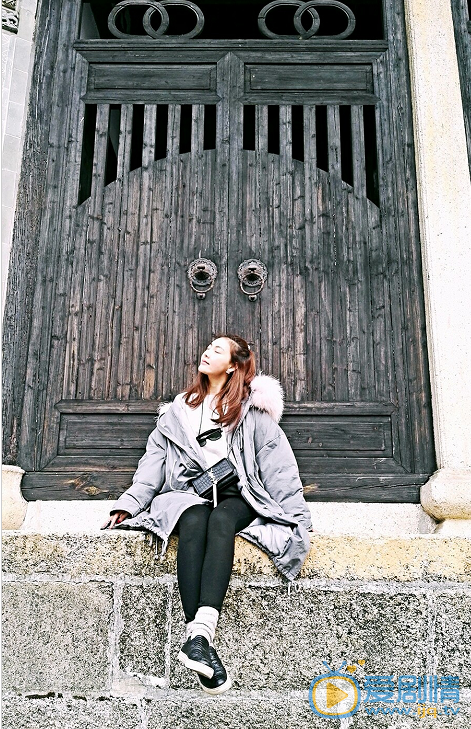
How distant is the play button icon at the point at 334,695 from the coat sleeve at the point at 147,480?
1.16 m

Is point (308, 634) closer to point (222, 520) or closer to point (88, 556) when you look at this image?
point (222, 520)

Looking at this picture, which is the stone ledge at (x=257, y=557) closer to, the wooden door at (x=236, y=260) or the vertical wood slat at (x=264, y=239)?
the wooden door at (x=236, y=260)

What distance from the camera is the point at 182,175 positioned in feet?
17.3

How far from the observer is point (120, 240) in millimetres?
5145

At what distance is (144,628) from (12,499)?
143 centimetres

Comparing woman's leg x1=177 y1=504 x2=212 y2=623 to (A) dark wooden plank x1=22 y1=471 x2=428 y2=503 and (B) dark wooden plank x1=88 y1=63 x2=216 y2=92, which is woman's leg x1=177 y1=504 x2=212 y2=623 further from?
(B) dark wooden plank x1=88 y1=63 x2=216 y2=92

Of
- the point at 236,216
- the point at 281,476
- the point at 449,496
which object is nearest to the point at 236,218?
the point at 236,216

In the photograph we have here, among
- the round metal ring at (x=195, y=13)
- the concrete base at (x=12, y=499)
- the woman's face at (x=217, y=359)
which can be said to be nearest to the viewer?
the woman's face at (x=217, y=359)

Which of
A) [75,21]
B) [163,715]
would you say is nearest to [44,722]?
[163,715]

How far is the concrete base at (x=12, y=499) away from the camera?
4410 millimetres

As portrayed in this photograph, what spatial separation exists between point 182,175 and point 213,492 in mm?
2414

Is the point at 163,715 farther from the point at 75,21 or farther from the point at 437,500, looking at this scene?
the point at 75,21

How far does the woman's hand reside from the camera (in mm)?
3705

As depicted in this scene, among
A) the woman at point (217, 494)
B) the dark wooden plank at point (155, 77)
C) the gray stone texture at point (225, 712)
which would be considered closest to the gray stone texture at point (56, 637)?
the gray stone texture at point (225, 712)
